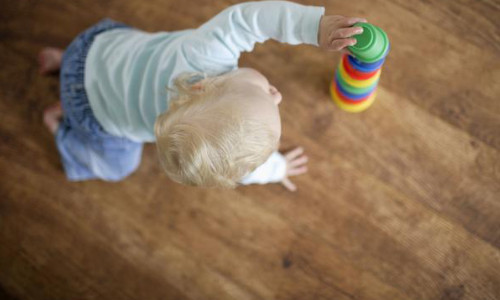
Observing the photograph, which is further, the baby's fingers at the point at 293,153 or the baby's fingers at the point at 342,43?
the baby's fingers at the point at 293,153

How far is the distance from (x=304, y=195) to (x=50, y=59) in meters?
0.65

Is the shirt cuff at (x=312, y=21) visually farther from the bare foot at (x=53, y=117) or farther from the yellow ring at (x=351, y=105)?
the bare foot at (x=53, y=117)

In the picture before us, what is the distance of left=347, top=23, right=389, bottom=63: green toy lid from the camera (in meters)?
0.64

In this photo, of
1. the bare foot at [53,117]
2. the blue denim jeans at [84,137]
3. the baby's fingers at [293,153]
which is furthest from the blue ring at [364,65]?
the bare foot at [53,117]

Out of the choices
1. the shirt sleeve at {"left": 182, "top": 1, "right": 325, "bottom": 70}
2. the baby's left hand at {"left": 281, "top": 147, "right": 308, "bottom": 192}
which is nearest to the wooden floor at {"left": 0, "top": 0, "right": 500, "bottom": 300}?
the baby's left hand at {"left": 281, "top": 147, "right": 308, "bottom": 192}

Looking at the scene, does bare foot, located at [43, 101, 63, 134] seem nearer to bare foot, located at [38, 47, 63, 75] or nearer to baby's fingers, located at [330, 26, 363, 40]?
bare foot, located at [38, 47, 63, 75]

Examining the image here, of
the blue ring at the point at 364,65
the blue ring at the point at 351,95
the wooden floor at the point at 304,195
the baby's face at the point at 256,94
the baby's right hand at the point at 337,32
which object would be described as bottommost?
the wooden floor at the point at 304,195

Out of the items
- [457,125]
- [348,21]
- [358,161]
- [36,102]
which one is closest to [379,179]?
[358,161]

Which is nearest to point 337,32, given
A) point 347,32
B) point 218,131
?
point 347,32

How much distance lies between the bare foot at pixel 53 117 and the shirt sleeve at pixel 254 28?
42 centimetres

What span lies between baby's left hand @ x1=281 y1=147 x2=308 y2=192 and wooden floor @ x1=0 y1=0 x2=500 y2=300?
0.02m

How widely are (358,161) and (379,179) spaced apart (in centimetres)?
6

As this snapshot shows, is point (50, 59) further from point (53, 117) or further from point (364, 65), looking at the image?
point (364, 65)

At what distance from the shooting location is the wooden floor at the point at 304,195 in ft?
2.91
